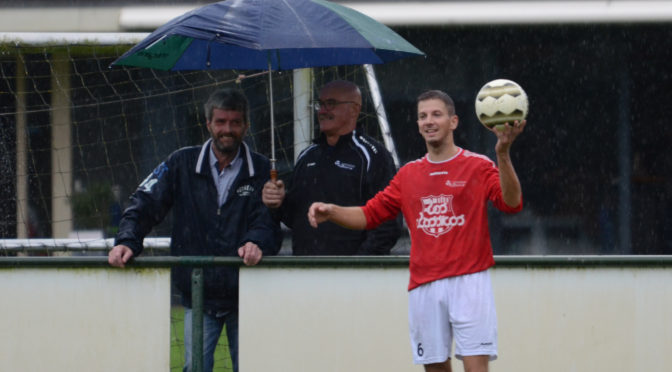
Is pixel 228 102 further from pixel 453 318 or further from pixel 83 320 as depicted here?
pixel 453 318

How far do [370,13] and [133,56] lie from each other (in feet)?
17.3

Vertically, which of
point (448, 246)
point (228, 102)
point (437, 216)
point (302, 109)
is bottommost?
point (448, 246)

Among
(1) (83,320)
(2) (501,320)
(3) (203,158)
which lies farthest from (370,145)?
(1) (83,320)

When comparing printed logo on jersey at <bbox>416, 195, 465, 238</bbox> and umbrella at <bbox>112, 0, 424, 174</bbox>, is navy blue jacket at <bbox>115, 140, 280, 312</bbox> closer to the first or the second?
umbrella at <bbox>112, 0, 424, 174</bbox>

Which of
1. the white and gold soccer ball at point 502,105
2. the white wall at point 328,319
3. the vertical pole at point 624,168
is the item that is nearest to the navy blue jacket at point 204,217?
the white wall at point 328,319

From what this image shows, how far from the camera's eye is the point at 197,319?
4469mm

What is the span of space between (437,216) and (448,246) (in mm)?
139

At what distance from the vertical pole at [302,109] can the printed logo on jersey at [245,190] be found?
63.2 inches

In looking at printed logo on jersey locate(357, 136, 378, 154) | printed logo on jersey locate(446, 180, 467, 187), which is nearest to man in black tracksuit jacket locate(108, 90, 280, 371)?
printed logo on jersey locate(357, 136, 378, 154)

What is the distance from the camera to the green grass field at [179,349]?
4621 mm

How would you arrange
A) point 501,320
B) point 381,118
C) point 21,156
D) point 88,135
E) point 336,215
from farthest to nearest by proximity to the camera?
point 88,135
point 21,156
point 381,118
point 501,320
point 336,215

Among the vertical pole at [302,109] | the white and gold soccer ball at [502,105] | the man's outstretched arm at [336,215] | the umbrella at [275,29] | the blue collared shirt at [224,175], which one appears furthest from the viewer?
the vertical pole at [302,109]

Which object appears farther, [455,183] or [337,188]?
[337,188]

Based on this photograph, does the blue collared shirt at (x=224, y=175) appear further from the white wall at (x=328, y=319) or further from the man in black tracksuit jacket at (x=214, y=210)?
the white wall at (x=328, y=319)
